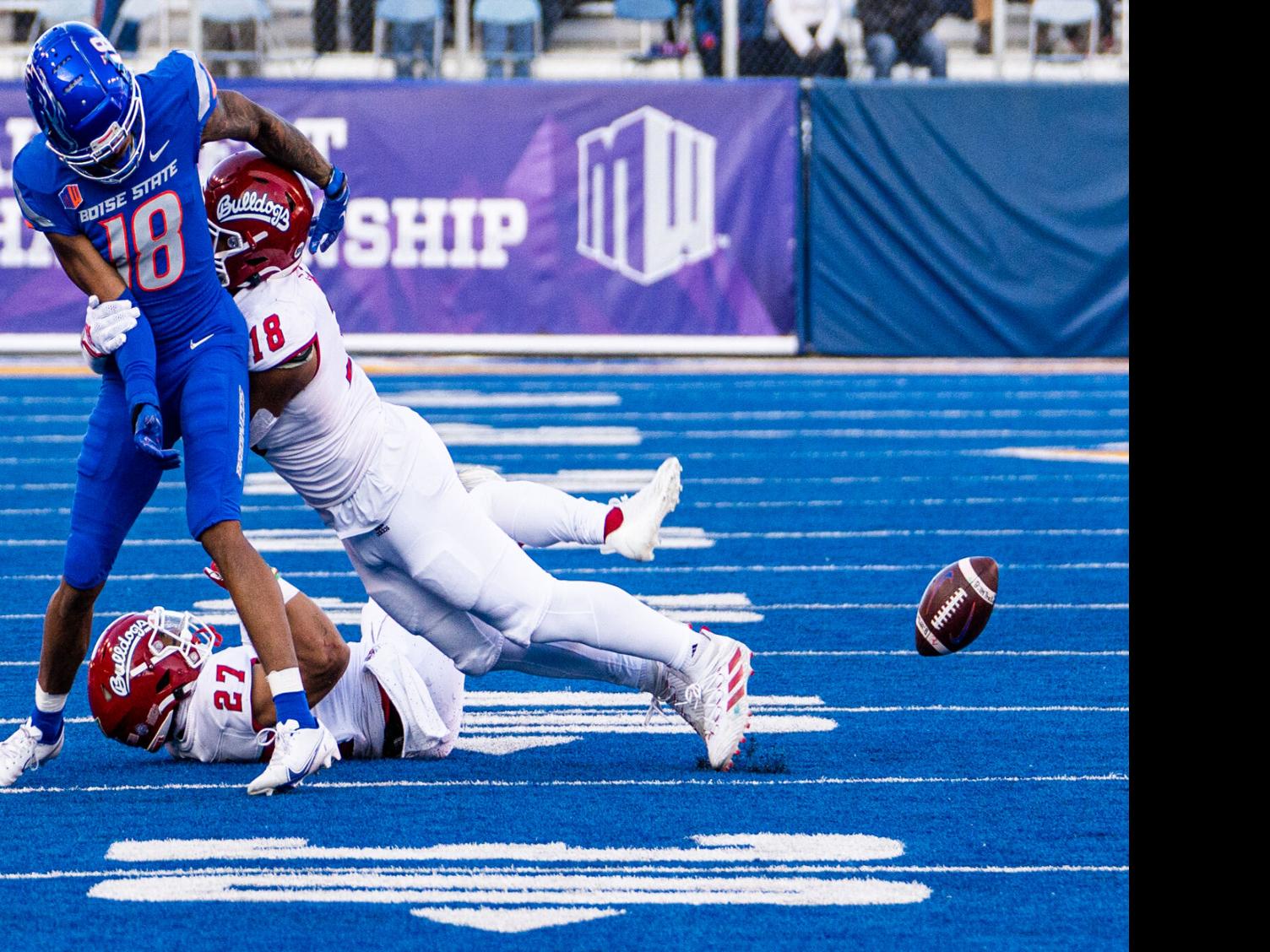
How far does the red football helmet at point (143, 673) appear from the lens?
444 centimetres

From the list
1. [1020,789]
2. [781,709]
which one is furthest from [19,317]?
[1020,789]

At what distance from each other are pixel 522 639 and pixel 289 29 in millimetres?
11998

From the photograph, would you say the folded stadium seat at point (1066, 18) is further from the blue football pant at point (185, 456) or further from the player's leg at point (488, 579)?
the blue football pant at point (185, 456)

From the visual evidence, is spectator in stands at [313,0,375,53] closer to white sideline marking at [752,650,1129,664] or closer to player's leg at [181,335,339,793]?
white sideline marking at [752,650,1129,664]

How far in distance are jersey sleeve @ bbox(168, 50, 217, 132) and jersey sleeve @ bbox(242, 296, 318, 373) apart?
44 centimetres

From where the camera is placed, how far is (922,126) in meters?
13.9

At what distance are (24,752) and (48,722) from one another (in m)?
0.08

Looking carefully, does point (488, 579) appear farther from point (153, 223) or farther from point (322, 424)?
point (153, 223)

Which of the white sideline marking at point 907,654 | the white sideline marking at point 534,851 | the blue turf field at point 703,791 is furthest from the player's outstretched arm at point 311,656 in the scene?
the white sideline marking at point 907,654

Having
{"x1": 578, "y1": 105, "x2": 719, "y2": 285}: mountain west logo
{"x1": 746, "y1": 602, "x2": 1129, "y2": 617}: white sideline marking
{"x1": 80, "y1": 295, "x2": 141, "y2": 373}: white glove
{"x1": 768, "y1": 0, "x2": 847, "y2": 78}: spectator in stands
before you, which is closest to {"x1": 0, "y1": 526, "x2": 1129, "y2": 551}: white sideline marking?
{"x1": 746, "y1": 602, "x2": 1129, "y2": 617}: white sideline marking

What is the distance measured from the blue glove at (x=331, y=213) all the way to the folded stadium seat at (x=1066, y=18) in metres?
11.3
